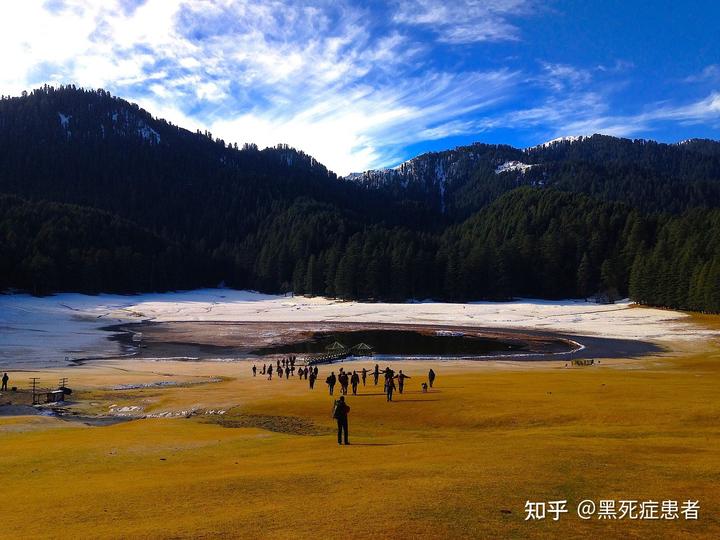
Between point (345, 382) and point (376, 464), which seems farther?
point (345, 382)

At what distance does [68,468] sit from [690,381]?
131ft

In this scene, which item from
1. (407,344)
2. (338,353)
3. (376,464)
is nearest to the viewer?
(376,464)

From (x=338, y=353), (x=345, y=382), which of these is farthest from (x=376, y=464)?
(x=338, y=353)

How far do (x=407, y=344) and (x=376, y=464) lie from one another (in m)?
60.4

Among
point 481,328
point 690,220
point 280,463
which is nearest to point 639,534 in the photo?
point 280,463

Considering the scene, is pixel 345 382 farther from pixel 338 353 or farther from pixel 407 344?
pixel 407 344

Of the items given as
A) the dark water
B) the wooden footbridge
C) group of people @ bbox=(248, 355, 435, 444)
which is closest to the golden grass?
group of people @ bbox=(248, 355, 435, 444)

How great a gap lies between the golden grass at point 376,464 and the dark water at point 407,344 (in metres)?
31.6

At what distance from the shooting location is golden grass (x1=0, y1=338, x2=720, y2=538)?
1145cm

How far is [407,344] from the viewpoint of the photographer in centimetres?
7725

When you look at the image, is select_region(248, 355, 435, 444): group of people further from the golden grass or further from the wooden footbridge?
the wooden footbridge

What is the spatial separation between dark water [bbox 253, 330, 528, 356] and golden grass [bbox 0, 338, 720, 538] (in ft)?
104

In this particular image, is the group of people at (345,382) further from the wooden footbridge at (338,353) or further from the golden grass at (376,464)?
the wooden footbridge at (338,353)

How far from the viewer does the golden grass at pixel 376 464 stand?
37.6 ft
